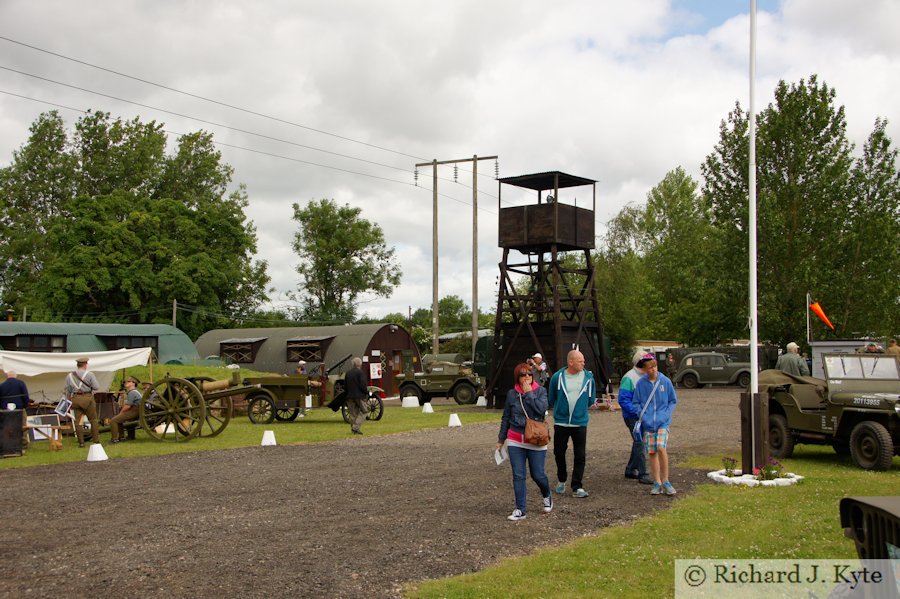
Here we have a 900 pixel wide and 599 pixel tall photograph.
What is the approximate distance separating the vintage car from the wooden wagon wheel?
1049 inches

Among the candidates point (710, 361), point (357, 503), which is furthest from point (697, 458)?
point (710, 361)

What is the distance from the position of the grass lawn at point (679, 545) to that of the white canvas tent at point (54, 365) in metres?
16.6

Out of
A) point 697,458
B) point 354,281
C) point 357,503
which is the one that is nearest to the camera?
point 357,503

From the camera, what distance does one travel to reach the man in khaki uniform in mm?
18516

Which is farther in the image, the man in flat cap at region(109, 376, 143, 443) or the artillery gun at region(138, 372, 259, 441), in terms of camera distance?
the man in flat cap at region(109, 376, 143, 443)

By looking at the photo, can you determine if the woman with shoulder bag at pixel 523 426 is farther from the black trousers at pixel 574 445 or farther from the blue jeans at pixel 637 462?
the blue jeans at pixel 637 462

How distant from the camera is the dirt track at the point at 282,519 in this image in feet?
23.6

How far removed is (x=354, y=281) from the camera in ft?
224

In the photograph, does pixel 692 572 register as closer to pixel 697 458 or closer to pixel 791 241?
pixel 697 458

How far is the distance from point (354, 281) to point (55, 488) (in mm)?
55469

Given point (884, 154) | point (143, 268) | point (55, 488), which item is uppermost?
point (884, 154)

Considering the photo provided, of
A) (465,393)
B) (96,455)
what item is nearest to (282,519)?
(96,455)

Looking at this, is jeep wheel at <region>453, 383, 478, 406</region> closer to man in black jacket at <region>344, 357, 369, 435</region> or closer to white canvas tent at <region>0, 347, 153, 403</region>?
man in black jacket at <region>344, 357, 369, 435</region>

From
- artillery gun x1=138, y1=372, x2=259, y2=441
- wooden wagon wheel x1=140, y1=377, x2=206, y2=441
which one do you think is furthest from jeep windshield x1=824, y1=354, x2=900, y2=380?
wooden wagon wheel x1=140, y1=377, x2=206, y2=441
